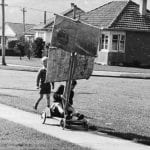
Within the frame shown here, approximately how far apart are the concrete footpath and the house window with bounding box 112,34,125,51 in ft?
102

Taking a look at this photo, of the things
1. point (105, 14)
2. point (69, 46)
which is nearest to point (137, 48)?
point (105, 14)

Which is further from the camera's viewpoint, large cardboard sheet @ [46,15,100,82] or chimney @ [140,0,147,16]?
chimney @ [140,0,147,16]

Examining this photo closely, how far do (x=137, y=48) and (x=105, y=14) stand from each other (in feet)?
17.2

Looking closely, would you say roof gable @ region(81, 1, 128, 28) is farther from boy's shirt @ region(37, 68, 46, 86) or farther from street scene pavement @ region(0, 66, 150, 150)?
street scene pavement @ region(0, 66, 150, 150)

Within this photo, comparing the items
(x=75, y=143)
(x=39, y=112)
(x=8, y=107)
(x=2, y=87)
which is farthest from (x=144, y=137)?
(x=2, y=87)

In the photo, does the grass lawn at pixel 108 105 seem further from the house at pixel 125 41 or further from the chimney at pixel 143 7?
the chimney at pixel 143 7

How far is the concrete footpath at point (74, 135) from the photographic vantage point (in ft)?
32.9

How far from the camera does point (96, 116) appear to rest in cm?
1404

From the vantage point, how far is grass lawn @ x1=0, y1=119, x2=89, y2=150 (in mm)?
9445

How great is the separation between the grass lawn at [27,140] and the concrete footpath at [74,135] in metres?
0.38

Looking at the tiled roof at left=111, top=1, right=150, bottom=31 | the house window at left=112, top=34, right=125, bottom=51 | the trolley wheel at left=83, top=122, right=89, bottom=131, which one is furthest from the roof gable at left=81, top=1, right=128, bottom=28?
the trolley wheel at left=83, top=122, right=89, bottom=131

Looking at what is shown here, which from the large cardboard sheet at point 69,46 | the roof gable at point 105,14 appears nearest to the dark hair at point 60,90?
the large cardboard sheet at point 69,46

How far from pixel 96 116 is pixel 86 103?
3.10m

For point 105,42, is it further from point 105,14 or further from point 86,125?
point 86,125
